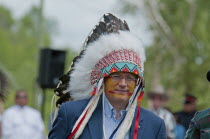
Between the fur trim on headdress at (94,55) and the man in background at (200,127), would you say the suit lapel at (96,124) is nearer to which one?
the fur trim on headdress at (94,55)

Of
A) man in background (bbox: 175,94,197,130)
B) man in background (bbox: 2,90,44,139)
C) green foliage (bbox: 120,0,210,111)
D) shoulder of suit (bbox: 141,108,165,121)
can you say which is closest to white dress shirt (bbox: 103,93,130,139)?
shoulder of suit (bbox: 141,108,165,121)

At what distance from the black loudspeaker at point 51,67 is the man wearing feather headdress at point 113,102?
310 inches

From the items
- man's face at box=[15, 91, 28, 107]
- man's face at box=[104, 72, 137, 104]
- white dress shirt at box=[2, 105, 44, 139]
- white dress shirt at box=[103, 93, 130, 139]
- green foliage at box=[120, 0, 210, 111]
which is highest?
green foliage at box=[120, 0, 210, 111]

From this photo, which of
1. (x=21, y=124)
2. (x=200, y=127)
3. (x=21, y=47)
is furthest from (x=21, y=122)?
(x=21, y=47)

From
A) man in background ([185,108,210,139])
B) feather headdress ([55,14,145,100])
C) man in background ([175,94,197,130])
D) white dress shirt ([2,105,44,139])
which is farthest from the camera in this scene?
man in background ([175,94,197,130])

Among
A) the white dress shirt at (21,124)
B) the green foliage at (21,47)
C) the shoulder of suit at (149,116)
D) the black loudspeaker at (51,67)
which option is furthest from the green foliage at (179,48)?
the green foliage at (21,47)

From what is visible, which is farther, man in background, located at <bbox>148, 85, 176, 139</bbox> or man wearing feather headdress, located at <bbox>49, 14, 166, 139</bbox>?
man in background, located at <bbox>148, 85, 176, 139</bbox>

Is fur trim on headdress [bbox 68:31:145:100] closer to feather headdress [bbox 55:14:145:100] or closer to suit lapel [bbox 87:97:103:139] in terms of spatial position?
feather headdress [bbox 55:14:145:100]

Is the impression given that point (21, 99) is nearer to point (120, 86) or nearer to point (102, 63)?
point (102, 63)

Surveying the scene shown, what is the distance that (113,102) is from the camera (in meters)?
6.76

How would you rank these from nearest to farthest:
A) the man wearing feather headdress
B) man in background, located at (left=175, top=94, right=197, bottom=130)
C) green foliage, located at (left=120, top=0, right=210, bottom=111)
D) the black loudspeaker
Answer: the man wearing feather headdress
man in background, located at (left=175, top=94, right=197, bottom=130)
the black loudspeaker
green foliage, located at (left=120, top=0, right=210, bottom=111)

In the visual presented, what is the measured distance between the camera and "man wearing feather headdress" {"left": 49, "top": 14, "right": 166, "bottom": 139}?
21.8 ft

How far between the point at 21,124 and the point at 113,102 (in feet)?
23.0

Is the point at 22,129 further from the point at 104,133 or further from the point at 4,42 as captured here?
the point at 4,42
